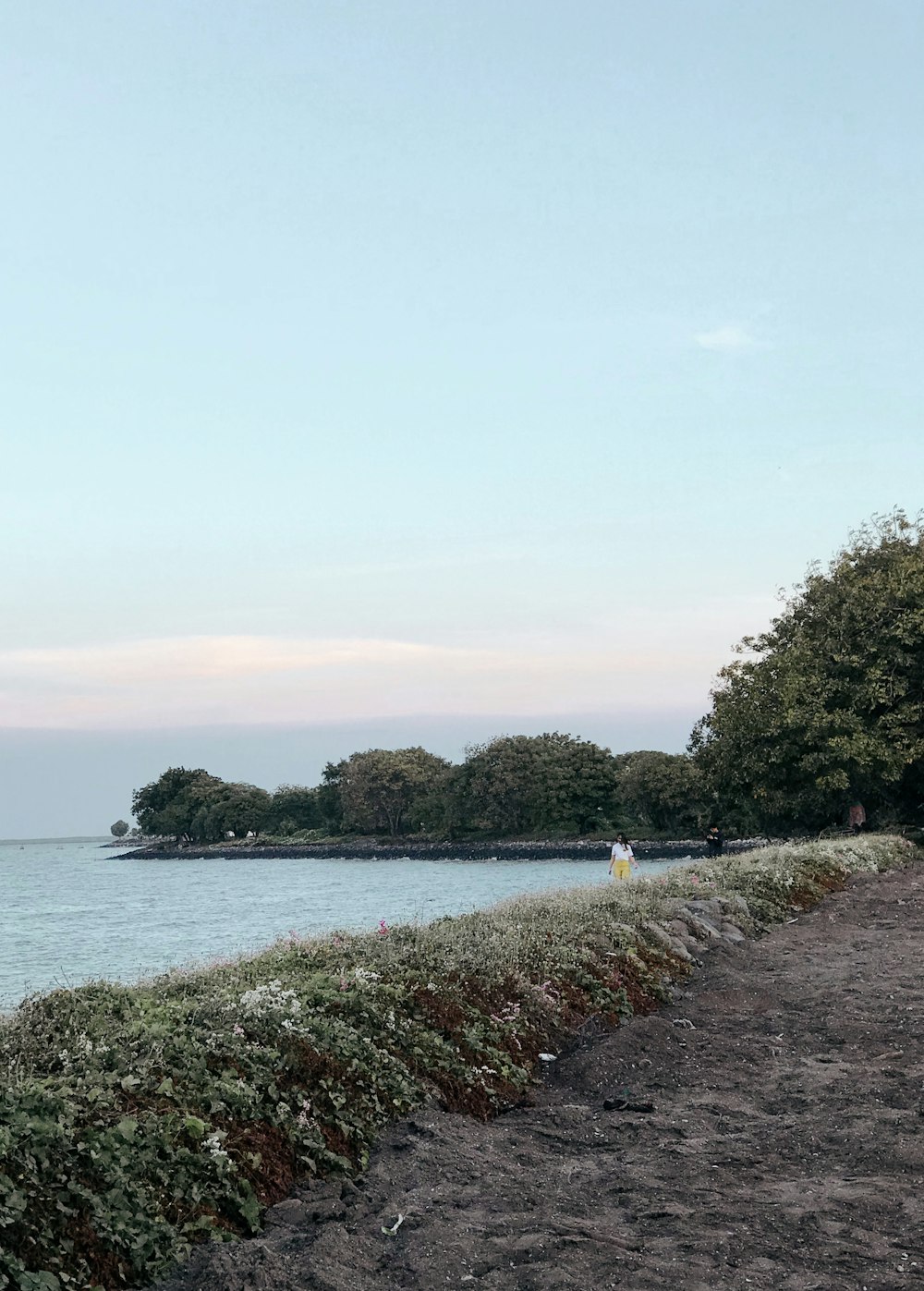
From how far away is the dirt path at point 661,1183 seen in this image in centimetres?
583

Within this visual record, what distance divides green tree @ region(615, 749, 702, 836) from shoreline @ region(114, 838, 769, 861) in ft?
10.9

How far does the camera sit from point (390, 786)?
482 feet

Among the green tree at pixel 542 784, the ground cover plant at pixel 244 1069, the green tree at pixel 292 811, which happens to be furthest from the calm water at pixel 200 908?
the green tree at pixel 292 811

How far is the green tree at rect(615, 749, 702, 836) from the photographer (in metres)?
104

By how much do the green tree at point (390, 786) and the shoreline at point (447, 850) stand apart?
4.13 m

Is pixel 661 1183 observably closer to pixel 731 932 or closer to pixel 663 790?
pixel 731 932

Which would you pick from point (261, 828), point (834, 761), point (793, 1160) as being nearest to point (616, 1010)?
point (793, 1160)

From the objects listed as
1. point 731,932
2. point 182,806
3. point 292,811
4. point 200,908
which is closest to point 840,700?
point 731,932

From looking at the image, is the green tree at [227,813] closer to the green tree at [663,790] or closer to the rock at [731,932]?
the green tree at [663,790]

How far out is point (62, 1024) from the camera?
765 centimetres

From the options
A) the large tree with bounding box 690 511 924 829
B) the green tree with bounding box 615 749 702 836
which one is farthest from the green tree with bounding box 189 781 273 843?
the large tree with bounding box 690 511 924 829

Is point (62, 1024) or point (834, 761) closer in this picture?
point (62, 1024)

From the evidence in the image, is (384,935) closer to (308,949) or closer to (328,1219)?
(308,949)

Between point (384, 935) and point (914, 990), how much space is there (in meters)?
6.34
